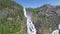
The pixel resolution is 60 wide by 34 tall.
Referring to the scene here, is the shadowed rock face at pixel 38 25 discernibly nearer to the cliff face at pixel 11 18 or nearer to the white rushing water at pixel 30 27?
the white rushing water at pixel 30 27


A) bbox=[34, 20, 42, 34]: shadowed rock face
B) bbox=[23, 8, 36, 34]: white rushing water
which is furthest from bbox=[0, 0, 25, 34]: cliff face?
bbox=[34, 20, 42, 34]: shadowed rock face

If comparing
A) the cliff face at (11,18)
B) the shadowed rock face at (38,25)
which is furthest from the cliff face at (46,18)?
the cliff face at (11,18)

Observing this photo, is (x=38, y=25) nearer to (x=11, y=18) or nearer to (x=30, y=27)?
(x=30, y=27)

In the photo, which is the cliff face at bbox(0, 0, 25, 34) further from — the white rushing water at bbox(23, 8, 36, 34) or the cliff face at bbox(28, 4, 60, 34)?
the cliff face at bbox(28, 4, 60, 34)

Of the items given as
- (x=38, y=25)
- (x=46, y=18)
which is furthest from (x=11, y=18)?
(x=46, y=18)

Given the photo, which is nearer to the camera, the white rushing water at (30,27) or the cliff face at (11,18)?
the cliff face at (11,18)

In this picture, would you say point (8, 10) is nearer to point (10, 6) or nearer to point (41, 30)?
point (10, 6)

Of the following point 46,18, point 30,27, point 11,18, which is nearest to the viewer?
point 11,18
